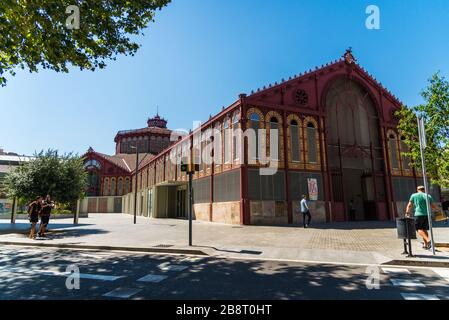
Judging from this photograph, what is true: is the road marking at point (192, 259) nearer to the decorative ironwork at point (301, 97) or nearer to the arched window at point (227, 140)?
the arched window at point (227, 140)

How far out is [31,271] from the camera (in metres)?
6.49

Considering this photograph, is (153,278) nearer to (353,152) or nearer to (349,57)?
(353,152)

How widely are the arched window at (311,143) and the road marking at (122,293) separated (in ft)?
61.8

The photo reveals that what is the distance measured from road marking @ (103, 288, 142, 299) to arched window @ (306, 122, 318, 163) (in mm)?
18825

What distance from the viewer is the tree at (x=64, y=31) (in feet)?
27.3

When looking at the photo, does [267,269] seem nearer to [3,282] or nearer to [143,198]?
[3,282]

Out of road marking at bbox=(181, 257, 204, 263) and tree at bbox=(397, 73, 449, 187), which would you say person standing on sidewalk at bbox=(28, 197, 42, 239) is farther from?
tree at bbox=(397, 73, 449, 187)

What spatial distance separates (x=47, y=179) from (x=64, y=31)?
11.0 m

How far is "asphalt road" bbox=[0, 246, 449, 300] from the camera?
4812 millimetres

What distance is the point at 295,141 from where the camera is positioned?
21.9 m

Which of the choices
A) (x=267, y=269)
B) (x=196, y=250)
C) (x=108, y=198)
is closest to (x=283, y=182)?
(x=196, y=250)

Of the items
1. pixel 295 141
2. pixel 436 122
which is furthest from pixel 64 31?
pixel 436 122

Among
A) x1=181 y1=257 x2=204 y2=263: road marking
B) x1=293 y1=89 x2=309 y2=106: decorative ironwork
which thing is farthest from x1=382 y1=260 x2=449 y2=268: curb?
x1=293 y1=89 x2=309 y2=106: decorative ironwork

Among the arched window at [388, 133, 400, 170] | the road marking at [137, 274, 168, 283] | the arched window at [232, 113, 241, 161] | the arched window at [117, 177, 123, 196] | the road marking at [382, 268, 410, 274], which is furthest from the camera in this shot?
the arched window at [117, 177, 123, 196]
